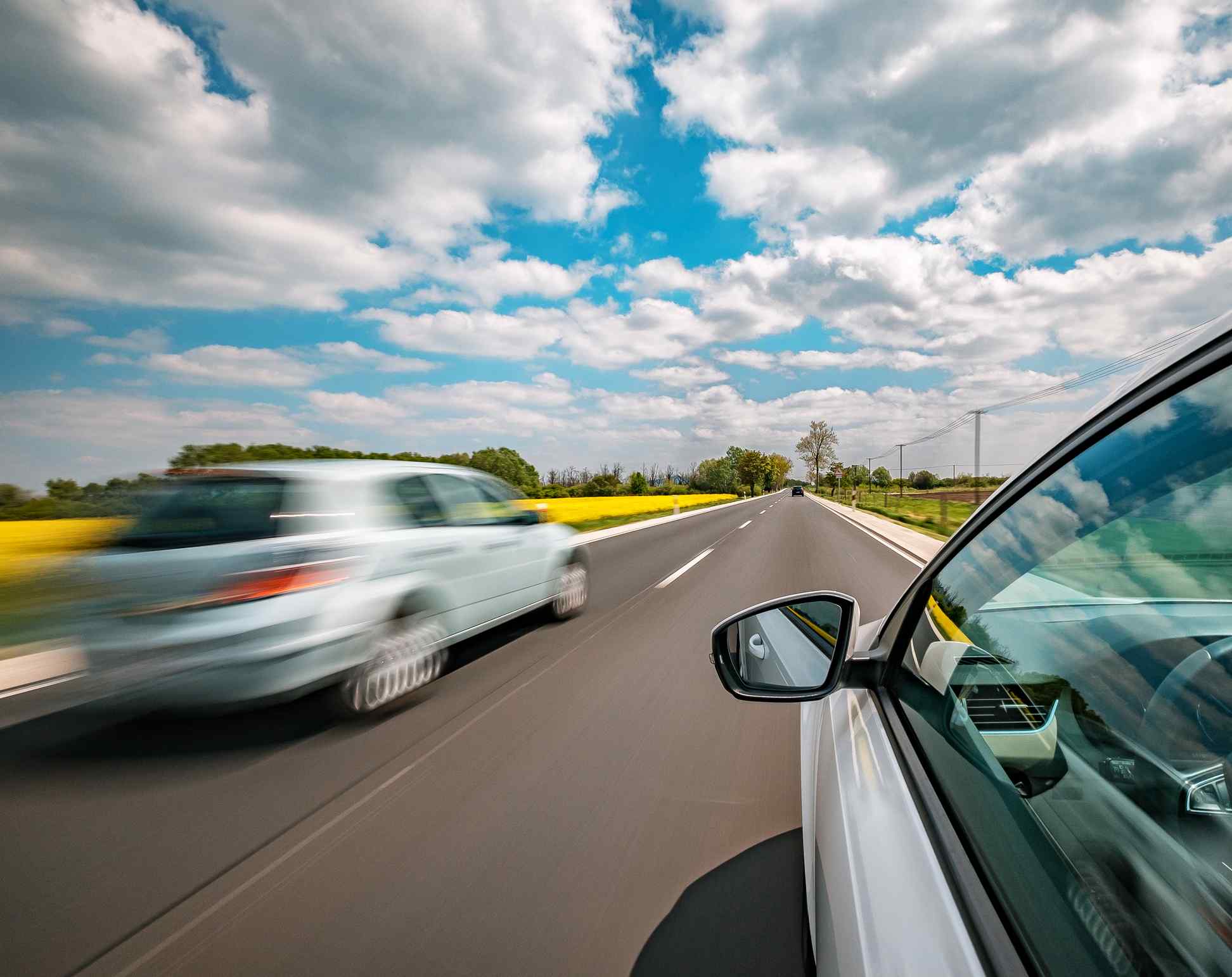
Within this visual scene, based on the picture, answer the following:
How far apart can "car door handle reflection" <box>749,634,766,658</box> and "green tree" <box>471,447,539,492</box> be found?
5441cm

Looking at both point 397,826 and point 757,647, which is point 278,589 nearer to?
point 397,826

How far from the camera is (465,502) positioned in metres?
5.21

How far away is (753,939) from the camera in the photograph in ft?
5.99

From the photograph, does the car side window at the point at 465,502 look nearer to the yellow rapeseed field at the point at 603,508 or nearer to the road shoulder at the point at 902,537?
the road shoulder at the point at 902,537

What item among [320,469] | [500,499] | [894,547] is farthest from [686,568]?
[320,469]

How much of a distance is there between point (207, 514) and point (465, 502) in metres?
2.02

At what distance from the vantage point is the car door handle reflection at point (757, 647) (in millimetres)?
2059

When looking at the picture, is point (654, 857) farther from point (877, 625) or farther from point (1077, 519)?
point (1077, 519)

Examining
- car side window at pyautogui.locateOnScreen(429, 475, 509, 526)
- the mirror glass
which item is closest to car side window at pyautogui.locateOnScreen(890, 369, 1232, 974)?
the mirror glass

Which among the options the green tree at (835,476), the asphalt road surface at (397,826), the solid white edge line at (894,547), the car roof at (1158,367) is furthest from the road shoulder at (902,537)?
the green tree at (835,476)

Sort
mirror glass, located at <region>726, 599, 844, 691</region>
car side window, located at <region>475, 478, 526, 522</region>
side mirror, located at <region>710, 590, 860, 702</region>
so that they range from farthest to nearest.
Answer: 1. car side window, located at <region>475, 478, 526, 522</region>
2. mirror glass, located at <region>726, 599, 844, 691</region>
3. side mirror, located at <region>710, 590, 860, 702</region>

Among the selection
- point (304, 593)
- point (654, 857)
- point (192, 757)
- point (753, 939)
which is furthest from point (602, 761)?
point (192, 757)

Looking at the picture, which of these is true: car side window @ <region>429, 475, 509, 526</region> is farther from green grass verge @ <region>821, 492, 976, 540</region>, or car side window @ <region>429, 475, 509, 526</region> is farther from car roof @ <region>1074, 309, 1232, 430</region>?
green grass verge @ <region>821, 492, 976, 540</region>

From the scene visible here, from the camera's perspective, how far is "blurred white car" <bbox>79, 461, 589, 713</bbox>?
3246 millimetres
